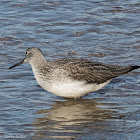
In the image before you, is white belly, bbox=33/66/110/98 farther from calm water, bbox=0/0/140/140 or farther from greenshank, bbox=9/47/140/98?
calm water, bbox=0/0/140/140

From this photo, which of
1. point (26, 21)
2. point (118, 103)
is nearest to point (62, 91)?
point (118, 103)

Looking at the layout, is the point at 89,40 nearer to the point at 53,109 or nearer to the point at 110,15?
the point at 110,15

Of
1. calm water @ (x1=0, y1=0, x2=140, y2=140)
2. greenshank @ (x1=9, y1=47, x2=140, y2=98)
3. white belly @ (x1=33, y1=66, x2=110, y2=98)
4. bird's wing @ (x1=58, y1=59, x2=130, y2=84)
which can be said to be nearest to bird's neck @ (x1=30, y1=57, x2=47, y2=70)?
greenshank @ (x1=9, y1=47, x2=140, y2=98)

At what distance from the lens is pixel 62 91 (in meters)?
9.48

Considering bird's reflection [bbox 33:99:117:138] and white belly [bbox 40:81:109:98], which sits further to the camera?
white belly [bbox 40:81:109:98]

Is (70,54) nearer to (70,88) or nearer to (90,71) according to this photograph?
(90,71)

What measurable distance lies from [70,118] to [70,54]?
3.52 metres

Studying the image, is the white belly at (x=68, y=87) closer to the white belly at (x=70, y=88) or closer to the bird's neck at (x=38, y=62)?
the white belly at (x=70, y=88)

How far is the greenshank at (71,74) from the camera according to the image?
31.2ft

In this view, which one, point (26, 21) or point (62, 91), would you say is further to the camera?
point (26, 21)

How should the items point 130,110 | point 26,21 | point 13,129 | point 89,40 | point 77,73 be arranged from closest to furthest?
point 13,129, point 130,110, point 77,73, point 89,40, point 26,21

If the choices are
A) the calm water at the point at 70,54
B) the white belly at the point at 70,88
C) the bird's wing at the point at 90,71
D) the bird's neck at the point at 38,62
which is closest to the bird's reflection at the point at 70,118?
the calm water at the point at 70,54

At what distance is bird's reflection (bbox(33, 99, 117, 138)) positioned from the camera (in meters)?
8.22

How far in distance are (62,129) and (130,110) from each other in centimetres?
147
